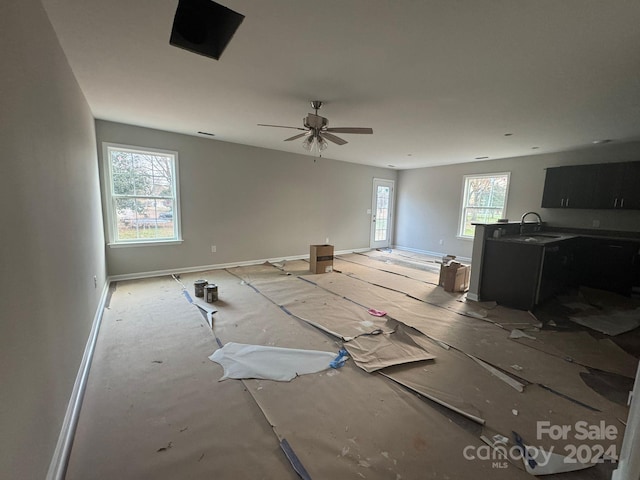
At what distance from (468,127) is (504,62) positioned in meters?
1.78

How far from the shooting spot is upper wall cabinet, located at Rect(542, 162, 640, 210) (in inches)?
168

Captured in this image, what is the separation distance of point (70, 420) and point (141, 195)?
12.3 feet

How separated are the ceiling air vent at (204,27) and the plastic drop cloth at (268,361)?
2.54 m

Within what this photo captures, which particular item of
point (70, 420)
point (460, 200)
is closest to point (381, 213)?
point (460, 200)

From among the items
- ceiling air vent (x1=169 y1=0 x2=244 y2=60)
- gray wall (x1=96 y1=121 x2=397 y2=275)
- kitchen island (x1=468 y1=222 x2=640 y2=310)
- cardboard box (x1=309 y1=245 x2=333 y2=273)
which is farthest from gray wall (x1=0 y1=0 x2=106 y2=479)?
kitchen island (x1=468 y1=222 x2=640 y2=310)

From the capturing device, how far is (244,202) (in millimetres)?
5504

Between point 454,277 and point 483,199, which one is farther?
point 483,199

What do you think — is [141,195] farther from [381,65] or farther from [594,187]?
[594,187]

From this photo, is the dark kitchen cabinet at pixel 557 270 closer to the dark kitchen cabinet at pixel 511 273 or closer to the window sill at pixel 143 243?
the dark kitchen cabinet at pixel 511 273

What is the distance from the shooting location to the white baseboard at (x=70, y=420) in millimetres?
1312

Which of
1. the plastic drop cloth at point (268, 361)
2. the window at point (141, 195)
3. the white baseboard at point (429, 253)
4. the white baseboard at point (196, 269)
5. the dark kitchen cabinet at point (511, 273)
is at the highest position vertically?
the window at point (141, 195)

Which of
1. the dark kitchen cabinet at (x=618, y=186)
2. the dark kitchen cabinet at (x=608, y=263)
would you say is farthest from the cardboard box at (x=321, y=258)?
the dark kitchen cabinet at (x=618, y=186)

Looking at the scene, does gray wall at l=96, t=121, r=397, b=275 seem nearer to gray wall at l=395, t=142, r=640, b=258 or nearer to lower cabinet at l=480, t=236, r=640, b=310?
gray wall at l=395, t=142, r=640, b=258

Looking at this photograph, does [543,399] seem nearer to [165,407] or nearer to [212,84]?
[165,407]
